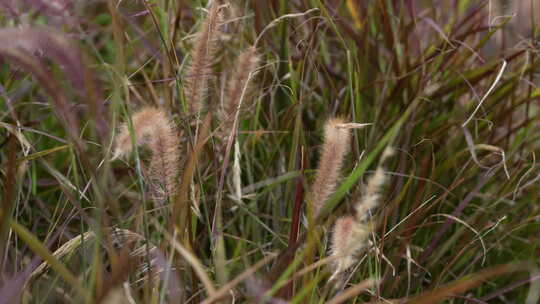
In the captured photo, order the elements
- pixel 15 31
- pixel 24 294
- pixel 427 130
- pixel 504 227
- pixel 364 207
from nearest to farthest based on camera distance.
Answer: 1. pixel 15 31
2. pixel 364 207
3. pixel 24 294
4. pixel 504 227
5. pixel 427 130

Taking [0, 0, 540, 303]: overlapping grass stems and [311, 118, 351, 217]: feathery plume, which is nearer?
[311, 118, 351, 217]: feathery plume

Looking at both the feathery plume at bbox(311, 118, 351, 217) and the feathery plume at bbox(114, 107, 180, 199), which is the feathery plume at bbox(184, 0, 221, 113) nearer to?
the feathery plume at bbox(114, 107, 180, 199)

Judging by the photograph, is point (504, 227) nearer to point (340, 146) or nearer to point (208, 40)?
point (340, 146)

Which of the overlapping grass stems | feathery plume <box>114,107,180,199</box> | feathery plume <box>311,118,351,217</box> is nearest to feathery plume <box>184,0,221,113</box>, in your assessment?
the overlapping grass stems

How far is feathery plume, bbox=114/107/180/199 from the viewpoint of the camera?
855 millimetres

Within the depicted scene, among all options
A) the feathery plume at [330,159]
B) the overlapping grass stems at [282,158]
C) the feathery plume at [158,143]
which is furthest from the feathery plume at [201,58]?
the feathery plume at [330,159]

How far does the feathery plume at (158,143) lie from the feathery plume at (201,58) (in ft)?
0.35

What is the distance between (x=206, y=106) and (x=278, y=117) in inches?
7.8

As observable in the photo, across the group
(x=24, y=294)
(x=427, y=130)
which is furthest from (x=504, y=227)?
(x=24, y=294)

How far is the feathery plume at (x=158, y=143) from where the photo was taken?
0.86 metres

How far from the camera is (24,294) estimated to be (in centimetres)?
92

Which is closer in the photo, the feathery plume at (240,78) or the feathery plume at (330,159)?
the feathery plume at (330,159)

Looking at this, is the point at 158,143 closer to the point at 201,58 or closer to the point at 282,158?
the point at 201,58

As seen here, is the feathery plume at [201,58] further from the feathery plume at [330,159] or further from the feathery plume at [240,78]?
the feathery plume at [330,159]
